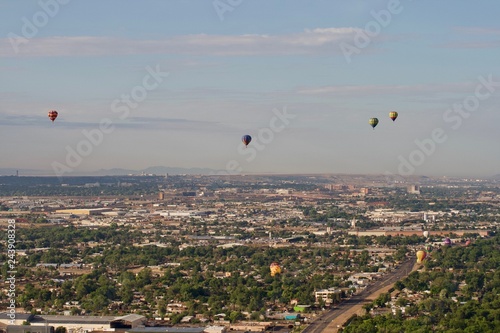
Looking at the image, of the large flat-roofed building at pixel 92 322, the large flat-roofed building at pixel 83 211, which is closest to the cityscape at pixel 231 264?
the large flat-roofed building at pixel 92 322

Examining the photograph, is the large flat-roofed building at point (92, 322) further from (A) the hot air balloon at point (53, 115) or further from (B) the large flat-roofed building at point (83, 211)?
(B) the large flat-roofed building at point (83, 211)

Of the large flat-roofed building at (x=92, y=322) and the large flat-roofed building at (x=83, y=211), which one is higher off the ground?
the large flat-roofed building at (x=83, y=211)

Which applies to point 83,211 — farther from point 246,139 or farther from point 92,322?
point 92,322

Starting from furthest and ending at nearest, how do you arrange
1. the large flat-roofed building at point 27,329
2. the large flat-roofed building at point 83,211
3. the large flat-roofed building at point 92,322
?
the large flat-roofed building at point 83,211 < the large flat-roofed building at point 92,322 < the large flat-roofed building at point 27,329

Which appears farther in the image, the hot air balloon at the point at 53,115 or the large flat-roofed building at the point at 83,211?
the large flat-roofed building at the point at 83,211

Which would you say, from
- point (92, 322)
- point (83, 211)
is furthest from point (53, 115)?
point (83, 211)

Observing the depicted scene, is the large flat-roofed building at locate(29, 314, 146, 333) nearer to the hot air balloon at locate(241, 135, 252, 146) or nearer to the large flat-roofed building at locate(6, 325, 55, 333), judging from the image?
the large flat-roofed building at locate(6, 325, 55, 333)

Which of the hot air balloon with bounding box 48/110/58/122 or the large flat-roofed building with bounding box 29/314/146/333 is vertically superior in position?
the hot air balloon with bounding box 48/110/58/122

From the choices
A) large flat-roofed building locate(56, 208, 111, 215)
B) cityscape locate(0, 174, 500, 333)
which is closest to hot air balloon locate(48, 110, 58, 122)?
cityscape locate(0, 174, 500, 333)

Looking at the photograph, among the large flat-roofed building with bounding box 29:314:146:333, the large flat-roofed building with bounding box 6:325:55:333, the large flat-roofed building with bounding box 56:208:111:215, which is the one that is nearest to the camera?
the large flat-roofed building with bounding box 6:325:55:333

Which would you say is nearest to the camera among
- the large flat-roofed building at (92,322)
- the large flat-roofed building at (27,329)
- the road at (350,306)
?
the large flat-roofed building at (27,329)
